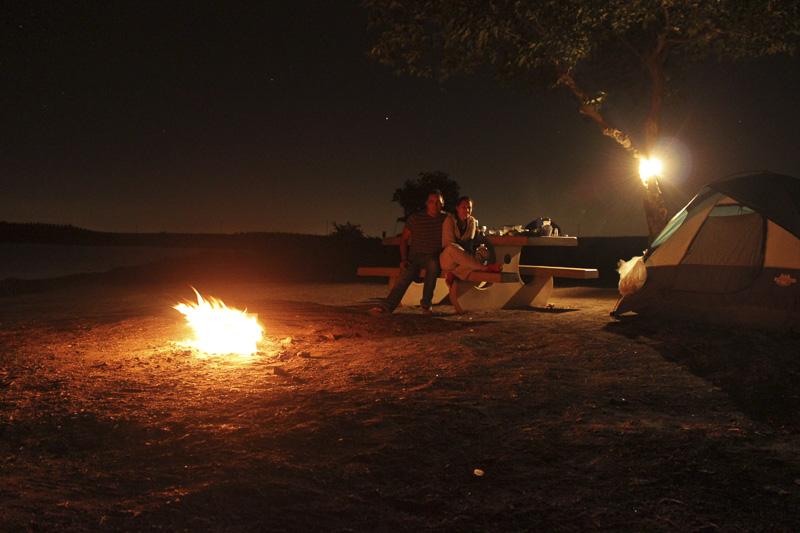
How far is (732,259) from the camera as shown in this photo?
7148 millimetres

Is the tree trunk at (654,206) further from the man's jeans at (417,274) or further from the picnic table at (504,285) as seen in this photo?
the man's jeans at (417,274)

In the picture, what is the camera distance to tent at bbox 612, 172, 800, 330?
653 cm

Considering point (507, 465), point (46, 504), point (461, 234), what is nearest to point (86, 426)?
point (46, 504)

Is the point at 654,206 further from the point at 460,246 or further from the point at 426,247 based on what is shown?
the point at 426,247

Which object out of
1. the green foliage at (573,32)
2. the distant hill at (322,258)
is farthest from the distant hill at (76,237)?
the green foliage at (573,32)

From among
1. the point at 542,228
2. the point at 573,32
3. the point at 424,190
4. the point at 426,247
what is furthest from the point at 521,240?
the point at 424,190

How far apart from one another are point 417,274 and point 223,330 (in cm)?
318

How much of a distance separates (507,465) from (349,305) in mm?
6679

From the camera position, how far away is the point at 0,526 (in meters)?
2.08

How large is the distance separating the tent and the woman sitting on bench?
2.05 meters

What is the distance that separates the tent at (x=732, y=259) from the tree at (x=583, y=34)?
3.66m

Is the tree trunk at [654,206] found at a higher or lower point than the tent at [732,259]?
higher

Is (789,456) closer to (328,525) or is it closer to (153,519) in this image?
(328,525)

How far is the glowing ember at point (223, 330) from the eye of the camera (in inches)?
211
